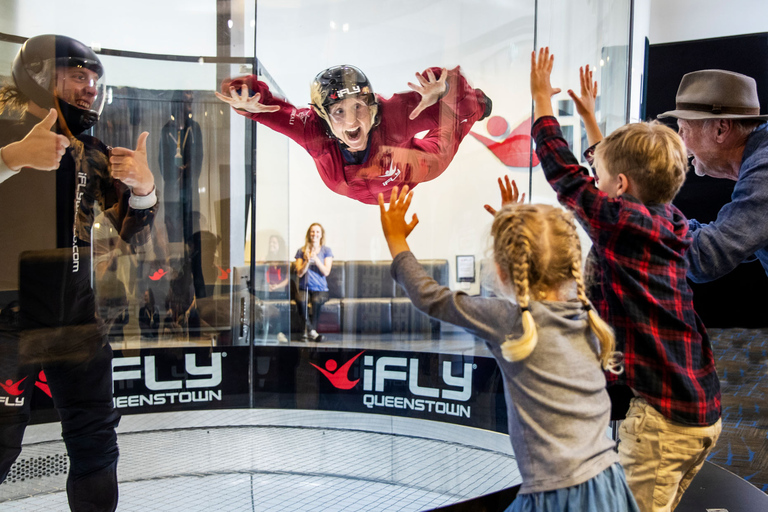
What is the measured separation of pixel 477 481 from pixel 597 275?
0.87m

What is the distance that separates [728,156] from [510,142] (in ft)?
2.30

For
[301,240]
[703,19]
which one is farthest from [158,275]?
[703,19]

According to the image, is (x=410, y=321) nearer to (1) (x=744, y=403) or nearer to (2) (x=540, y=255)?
(2) (x=540, y=255)

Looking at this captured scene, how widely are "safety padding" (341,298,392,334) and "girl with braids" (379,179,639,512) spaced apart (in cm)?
74

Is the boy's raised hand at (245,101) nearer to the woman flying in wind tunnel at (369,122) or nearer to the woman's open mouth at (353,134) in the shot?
the woman flying in wind tunnel at (369,122)

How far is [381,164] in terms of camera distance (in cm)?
174

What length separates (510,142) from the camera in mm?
1883

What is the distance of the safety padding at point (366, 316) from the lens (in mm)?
1861

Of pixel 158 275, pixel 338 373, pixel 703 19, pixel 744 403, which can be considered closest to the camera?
pixel 158 275

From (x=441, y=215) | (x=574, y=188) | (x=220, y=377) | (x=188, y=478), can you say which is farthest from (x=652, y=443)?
(x=188, y=478)

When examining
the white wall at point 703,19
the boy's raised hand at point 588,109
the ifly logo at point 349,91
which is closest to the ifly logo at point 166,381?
the ifly logo at point 349,91

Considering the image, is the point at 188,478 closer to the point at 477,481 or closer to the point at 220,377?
the point at 220,377

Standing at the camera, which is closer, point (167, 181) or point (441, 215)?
point (167, 181)

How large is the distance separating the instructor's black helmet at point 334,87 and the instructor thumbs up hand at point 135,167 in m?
0.53
